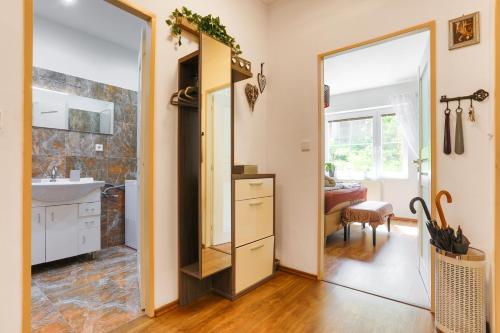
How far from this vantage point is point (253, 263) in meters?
2.11

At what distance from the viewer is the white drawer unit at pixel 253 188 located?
1.95 m

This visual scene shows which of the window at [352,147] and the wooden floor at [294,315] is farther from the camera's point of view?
the window at [352,147]

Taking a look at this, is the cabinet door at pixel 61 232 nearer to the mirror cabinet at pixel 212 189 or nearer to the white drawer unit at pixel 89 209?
the white drawer unit at pixel 89 209

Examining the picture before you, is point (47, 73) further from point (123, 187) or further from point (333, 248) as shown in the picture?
point (333, 248)

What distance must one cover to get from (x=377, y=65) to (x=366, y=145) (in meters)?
1.88

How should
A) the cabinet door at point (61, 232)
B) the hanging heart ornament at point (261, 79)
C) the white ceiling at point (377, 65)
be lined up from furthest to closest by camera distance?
1. the white ceiling at point (377, 65)
2. the hanging heart ornament at point (261, 79)
3. the cabinet door at point (61, 232)

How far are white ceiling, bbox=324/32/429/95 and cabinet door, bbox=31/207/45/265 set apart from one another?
375 centimetres

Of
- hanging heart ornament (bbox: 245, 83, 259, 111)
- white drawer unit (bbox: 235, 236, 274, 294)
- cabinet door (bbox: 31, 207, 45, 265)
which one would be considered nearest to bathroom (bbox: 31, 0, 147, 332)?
cabinet door (bbox: 31, 207, 45, 265)

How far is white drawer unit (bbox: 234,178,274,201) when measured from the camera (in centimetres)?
195

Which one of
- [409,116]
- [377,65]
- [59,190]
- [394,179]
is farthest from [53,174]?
[409,116]

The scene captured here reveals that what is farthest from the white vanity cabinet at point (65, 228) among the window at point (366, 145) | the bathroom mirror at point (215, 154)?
the window at point (366, 145)

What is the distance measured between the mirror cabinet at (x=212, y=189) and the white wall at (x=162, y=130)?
0.27ft

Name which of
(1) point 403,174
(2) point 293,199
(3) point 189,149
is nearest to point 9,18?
(3) point 189,149

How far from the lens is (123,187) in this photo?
332 centimetres
